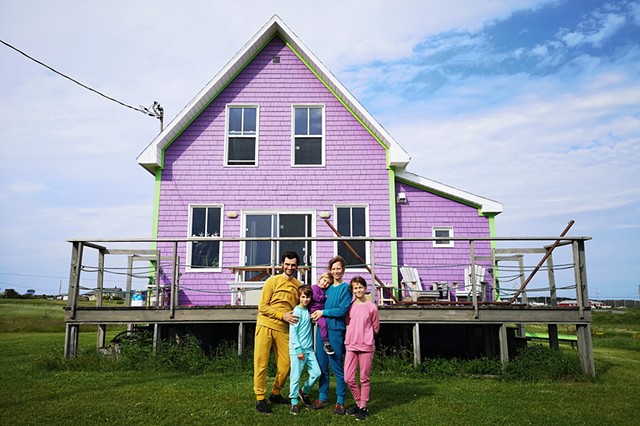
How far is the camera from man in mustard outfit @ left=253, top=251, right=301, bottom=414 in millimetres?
6445

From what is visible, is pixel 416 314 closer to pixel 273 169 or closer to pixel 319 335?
pixel 319 335

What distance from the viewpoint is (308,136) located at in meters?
14.2

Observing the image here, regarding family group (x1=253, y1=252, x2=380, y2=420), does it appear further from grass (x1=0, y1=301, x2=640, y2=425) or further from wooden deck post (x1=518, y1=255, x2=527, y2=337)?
wooden deck post (x1=518, y1=255, x2=527, y2=337)

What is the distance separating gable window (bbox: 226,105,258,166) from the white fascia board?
13.1 ft

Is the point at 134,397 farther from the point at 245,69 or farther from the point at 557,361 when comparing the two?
the point at 245,69

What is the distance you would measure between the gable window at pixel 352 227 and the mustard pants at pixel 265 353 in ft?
23.2

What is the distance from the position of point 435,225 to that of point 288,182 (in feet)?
13.5

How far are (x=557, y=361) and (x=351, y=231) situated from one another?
595 cm

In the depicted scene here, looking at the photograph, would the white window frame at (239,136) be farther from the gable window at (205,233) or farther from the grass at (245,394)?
the grass at (245,394)

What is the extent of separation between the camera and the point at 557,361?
9.39 metres

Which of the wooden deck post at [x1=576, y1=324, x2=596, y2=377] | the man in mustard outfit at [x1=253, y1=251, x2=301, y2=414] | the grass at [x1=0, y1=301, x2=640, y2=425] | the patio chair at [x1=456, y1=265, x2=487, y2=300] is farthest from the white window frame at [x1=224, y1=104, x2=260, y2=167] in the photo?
the wooden deck post at [x1=576, y1=324, x2=596, y2=377]

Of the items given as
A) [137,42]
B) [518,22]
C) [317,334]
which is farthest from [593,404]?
[137,42]

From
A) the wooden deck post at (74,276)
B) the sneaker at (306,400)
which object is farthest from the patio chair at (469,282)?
the wooden deck post at (74,276)

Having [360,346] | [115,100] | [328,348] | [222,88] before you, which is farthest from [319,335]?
[115,100]
